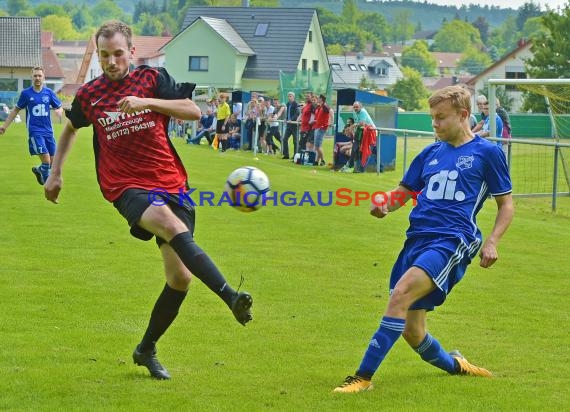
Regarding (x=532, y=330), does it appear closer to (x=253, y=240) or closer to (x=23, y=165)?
(x=253, y=240)

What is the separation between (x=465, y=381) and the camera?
273 inches

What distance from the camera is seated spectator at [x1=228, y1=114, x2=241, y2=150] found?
3697 cm

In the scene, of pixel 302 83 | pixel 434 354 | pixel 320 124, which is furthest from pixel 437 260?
pixel 302 83

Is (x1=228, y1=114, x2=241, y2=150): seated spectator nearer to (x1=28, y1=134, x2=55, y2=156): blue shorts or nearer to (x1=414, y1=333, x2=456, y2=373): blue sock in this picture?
(x1=28, y1=134, x2=55, y2=156): blue shorts

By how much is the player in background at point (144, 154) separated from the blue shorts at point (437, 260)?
1301mm

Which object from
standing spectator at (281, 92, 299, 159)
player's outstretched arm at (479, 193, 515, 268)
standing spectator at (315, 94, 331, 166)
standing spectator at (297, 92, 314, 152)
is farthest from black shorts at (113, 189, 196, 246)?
standing spectator at (281, 92, 299, 159)

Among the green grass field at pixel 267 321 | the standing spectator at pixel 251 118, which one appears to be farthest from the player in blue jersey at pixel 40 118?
the standing spectator at pixel 251 118

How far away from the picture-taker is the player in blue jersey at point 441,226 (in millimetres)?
6520

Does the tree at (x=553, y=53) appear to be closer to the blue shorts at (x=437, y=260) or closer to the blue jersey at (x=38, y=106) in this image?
the blue jersey at (x=38, y=106)

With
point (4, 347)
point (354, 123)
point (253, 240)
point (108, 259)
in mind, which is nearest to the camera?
point (4, 347)

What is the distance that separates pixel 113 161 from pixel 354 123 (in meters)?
19.8

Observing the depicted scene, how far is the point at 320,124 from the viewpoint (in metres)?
28.5

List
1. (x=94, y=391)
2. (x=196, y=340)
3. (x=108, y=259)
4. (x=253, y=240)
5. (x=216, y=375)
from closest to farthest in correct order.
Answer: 1. (x=94, y=391)
2. (x=216, y=375)
3. (x=196, y=340)
4. (x=108, y=259)
5. (x=253, y=240)

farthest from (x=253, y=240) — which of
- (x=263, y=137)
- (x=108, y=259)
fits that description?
(x=263, y=137)
